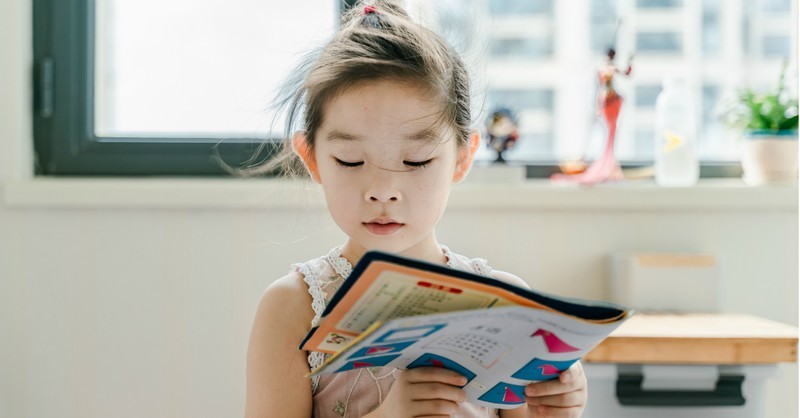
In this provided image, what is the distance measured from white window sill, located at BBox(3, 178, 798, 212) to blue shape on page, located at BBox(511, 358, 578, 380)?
0.90 m

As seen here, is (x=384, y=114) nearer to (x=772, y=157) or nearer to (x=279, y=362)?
(x=279, y=362)

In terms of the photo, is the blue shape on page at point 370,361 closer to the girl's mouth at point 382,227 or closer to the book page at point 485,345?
the book page at point 485,345

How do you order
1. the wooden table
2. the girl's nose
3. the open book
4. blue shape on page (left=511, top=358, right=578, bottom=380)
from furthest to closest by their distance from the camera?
the wooden table → the girl's nose → blue shape on page (left=511, top=358, right=578, bottom=380) → the open book

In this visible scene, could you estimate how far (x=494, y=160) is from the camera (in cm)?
182

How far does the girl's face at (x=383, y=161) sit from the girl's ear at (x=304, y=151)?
5 centimetres

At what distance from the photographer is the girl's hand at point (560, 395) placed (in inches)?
33.9

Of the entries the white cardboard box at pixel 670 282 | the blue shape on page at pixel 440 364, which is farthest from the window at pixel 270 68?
the blue shape on page at pixel 440 364

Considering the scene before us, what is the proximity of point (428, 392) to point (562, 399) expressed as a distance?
5.9 inches

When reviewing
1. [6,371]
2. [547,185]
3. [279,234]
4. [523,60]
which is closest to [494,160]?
[547,185]

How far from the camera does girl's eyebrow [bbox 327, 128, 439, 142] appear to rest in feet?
3.10

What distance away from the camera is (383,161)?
3.08ft

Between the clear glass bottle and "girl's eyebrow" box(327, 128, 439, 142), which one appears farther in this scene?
the clear glass bottle

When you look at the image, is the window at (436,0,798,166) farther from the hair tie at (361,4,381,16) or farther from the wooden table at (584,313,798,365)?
the hair tie at (361,4,381,16)

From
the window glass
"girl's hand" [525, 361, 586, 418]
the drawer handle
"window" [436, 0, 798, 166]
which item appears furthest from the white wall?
"girl's hand" [525, 361, 586, 418]
